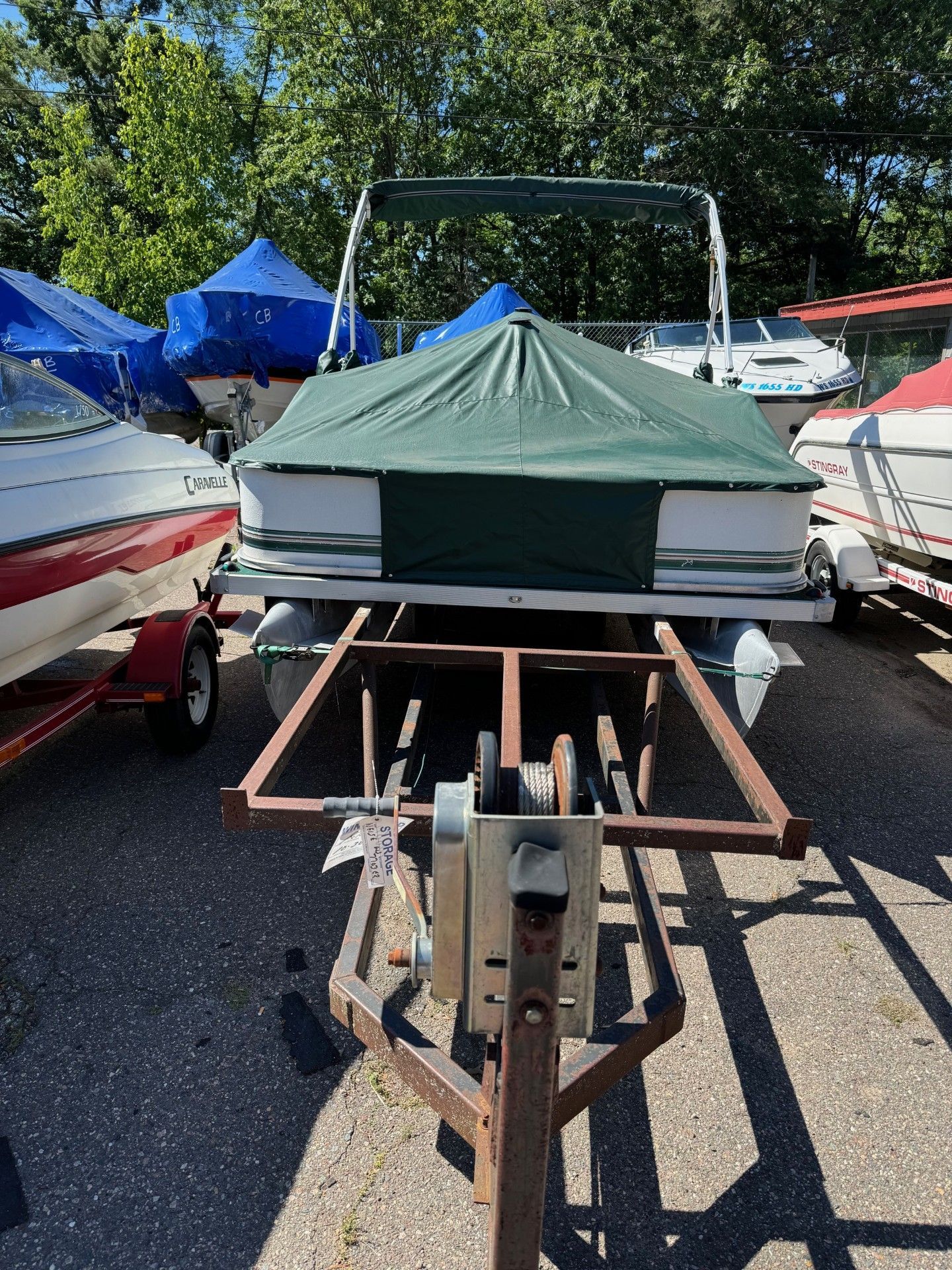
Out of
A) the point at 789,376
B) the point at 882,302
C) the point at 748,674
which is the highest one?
the point at 882,302

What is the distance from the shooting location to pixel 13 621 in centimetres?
335

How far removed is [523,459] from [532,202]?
2.66 meters

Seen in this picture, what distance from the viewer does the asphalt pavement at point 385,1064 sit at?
1979 mm

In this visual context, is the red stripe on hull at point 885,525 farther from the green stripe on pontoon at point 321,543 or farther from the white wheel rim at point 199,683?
the white wheel rim at point 199,683

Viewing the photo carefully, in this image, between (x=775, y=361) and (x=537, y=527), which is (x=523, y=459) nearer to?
(x=537, y=527)

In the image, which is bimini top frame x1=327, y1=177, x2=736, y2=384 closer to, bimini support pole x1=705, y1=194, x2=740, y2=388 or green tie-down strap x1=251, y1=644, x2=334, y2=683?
bimini support pole x1=705, y1=194, x2=740, y2=388

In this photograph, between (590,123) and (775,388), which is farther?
(590,123)

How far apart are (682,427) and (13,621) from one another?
300cm

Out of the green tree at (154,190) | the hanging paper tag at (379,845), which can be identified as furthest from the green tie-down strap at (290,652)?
the green tree at (154,190)

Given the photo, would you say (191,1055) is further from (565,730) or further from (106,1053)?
(565,730)

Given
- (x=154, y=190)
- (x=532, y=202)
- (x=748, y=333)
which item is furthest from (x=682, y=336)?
(x=154, y=190)

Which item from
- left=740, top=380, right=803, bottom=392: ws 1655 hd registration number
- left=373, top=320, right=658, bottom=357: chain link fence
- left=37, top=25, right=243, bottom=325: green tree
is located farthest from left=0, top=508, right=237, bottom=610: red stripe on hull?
left=37, top=25, right=243, bottom=325: green tree

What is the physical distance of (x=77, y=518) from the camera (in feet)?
12.3

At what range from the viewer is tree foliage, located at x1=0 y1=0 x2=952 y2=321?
16344 millimetres
